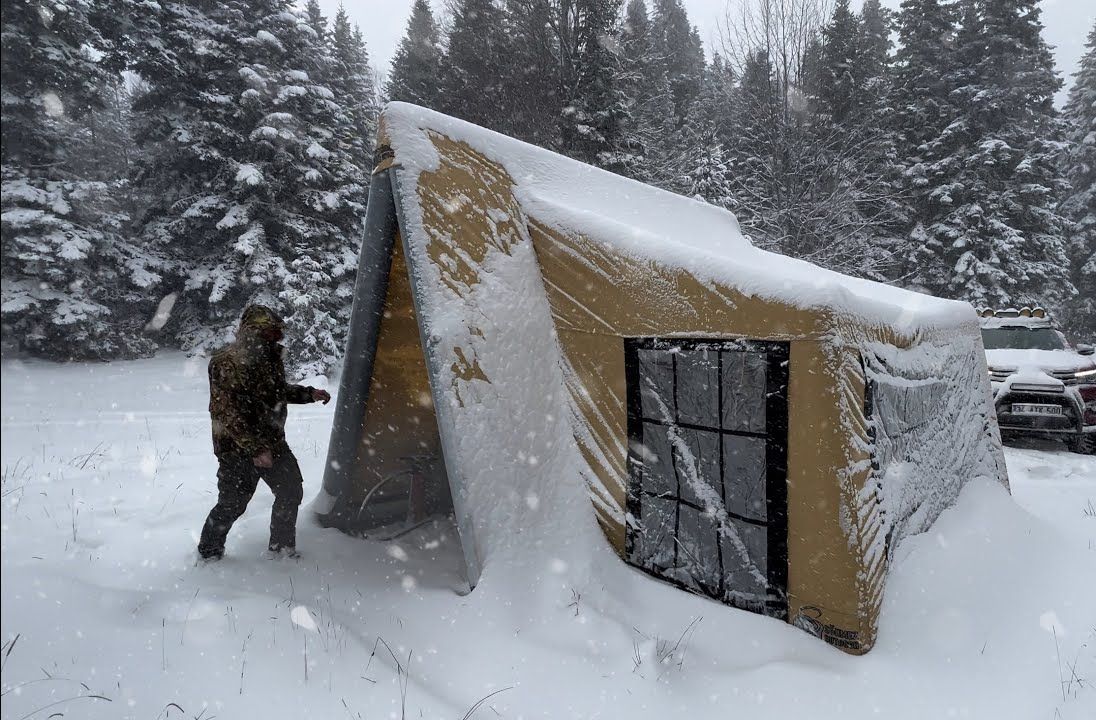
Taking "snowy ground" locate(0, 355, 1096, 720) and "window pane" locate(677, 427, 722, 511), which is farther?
"window pane" locate(677, 427, 722, 511)

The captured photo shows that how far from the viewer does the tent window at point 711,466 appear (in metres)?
2.92

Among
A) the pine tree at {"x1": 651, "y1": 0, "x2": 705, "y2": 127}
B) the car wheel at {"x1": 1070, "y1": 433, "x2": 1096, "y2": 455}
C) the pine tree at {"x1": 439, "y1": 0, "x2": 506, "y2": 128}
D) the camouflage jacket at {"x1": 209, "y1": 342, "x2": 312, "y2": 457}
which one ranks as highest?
the pine tree at {"x1": 651, "y1": 0, "x2": 705, "y2": 127}

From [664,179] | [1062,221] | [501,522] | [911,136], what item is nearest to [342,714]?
[501,522]

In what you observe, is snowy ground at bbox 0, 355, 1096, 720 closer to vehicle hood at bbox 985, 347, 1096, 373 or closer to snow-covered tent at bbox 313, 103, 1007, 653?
snow-covered tent at bbox 313, 103, 1007, 653

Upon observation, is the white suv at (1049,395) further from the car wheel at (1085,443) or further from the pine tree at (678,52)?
the pine tree at (678,52)

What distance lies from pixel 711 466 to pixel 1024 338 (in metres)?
8.81

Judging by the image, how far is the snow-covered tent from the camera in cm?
280

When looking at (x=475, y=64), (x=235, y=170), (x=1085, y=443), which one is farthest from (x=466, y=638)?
(x=475, y=64)

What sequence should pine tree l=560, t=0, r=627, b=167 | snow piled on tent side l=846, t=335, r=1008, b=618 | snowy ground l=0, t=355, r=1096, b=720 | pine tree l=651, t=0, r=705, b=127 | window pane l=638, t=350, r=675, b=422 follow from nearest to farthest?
snowy ground l=0, t=355, r=1096, b=720
snow piled on tent side l=846, t=335, r=1008, b=618
window pane l=638, t=350, r=675, b=422
pine tree l=560, t=0, r=627, b=167
pine tree l=651, t=0, r=705, b=127

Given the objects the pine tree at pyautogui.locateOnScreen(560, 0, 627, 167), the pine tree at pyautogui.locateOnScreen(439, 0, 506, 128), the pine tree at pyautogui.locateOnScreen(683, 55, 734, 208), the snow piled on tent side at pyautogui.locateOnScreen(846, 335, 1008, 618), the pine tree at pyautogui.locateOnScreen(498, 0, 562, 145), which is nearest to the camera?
the snow piled on tent side at pyautogui.locateOnScreen(846, 335, 1008, 618)

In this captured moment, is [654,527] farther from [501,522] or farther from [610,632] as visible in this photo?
[501,522]

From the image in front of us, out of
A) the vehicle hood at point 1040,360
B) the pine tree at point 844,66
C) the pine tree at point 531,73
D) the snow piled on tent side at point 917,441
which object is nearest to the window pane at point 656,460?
the snow piled on tent side at point 917,441

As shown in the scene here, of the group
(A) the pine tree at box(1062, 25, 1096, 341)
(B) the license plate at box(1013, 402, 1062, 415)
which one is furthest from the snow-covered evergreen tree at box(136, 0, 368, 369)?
(A) the pine tree at box(1062, 25, 1096, 341)

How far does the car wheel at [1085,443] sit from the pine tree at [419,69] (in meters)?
17.7
